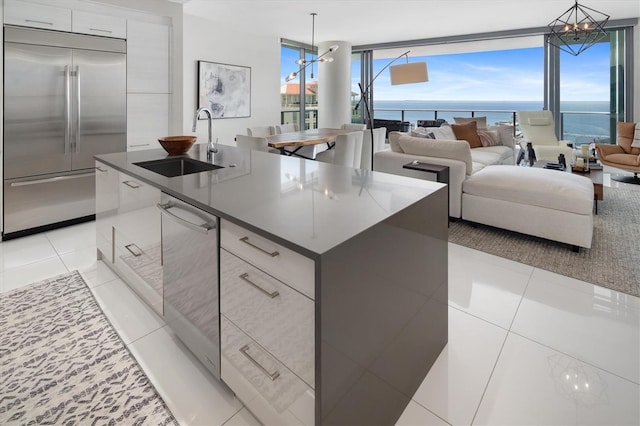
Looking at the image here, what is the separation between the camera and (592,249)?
2.95m

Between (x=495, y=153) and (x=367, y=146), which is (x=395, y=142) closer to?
(x=367, y=146)

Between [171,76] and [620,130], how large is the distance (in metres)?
6.34

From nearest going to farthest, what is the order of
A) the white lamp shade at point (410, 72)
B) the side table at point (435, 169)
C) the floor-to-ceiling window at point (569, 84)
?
the side table at point (435, 169) → the white lamp shade at point (410, 72) → the floor-to-ceiling window at point (569, 84)

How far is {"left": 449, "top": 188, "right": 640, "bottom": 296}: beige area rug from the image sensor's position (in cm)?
251

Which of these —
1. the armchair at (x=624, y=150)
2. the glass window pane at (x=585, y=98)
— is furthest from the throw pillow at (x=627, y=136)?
the glass window pane at (x=585, y=98)

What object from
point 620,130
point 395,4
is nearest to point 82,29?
point 395,4

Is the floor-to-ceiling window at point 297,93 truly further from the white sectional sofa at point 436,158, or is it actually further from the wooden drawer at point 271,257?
the wooden drawer at point 271,257

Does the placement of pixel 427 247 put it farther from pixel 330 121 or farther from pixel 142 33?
pixel 330 121

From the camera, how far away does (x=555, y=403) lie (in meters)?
1.45

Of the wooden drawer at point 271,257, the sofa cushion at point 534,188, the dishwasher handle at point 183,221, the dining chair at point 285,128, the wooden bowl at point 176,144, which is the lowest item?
the wooden drawer at point 271,257

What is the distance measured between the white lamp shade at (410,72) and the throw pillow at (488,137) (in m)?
2.00

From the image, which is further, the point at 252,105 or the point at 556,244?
the point at 252,105

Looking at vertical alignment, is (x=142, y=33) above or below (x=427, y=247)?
above

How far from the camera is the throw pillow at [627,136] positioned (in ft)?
16.8
